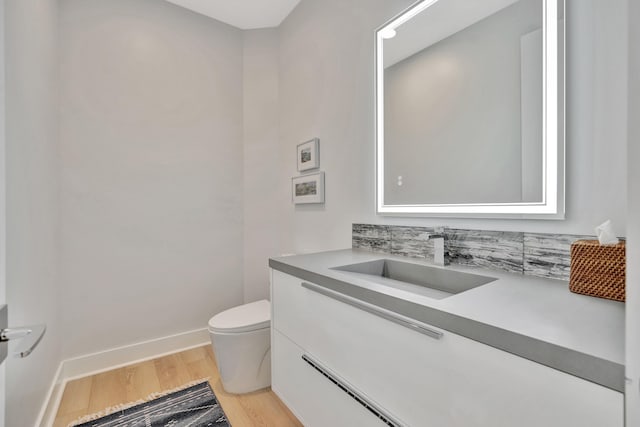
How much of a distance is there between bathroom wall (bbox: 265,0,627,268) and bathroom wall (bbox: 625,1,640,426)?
60cm

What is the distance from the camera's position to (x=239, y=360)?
176cm

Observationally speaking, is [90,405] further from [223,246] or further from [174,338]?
[223,246]

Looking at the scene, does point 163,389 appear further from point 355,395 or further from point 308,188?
point 308,188

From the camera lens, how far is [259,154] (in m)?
2.64

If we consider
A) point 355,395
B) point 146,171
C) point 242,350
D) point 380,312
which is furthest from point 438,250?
point 146,171

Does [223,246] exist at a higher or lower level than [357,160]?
lower

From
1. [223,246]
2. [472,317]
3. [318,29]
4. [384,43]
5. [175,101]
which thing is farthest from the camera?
[223,246]

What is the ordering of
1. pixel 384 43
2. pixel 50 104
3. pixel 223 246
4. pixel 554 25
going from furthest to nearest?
pixel 223 246 → pixel 50 104 → pixel 384 43 → pixel 554 25

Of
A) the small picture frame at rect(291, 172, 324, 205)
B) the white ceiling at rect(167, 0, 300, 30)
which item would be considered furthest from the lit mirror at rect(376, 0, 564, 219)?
the white ceiling at rect(167, 0, 300, 30)

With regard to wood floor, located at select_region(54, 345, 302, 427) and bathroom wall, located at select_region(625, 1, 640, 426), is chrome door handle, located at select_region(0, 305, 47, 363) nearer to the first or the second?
bathroom wall, located at select_region(625, 1, 640, 426)

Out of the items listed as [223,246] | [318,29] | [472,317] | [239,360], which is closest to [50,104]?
[223,246]

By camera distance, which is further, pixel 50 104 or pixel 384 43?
pixel 50 104

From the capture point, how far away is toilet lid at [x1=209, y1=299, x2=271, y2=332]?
5.66ft

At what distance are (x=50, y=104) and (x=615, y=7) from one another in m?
2.57
